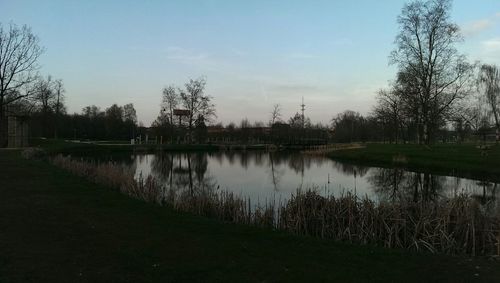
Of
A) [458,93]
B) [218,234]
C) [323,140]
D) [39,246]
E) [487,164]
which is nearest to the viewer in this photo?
[39,246]

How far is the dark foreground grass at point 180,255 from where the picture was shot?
21.5ft

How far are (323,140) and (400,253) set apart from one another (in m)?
86.9

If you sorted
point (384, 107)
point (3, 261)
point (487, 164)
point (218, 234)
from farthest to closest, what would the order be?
point (384, 107) < point (487, 164) < point (218, 234) < point (3, 261)

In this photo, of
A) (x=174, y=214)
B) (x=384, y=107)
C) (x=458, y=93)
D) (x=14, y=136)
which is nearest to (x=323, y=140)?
(x=384, y=107)

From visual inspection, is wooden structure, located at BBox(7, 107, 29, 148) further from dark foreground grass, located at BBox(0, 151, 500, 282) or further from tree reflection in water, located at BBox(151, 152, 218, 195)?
dark foreground grass, located at BBox(0, 151, 500, 282)

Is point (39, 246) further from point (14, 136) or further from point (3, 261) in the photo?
point (14, 136)

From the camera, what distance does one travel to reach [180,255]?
7.57m

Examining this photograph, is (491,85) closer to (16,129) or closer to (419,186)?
(419,186)

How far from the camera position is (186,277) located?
21.1 feet

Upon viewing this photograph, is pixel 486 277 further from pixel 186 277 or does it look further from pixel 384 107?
pixel 384 107

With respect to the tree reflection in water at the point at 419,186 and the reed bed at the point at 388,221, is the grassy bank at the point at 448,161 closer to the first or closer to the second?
the tree reflection in water at the point at 419,186

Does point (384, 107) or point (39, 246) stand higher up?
point (384, 107)

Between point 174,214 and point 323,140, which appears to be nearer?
point 174,214

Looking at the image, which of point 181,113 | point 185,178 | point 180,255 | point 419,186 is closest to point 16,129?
point 185,178
